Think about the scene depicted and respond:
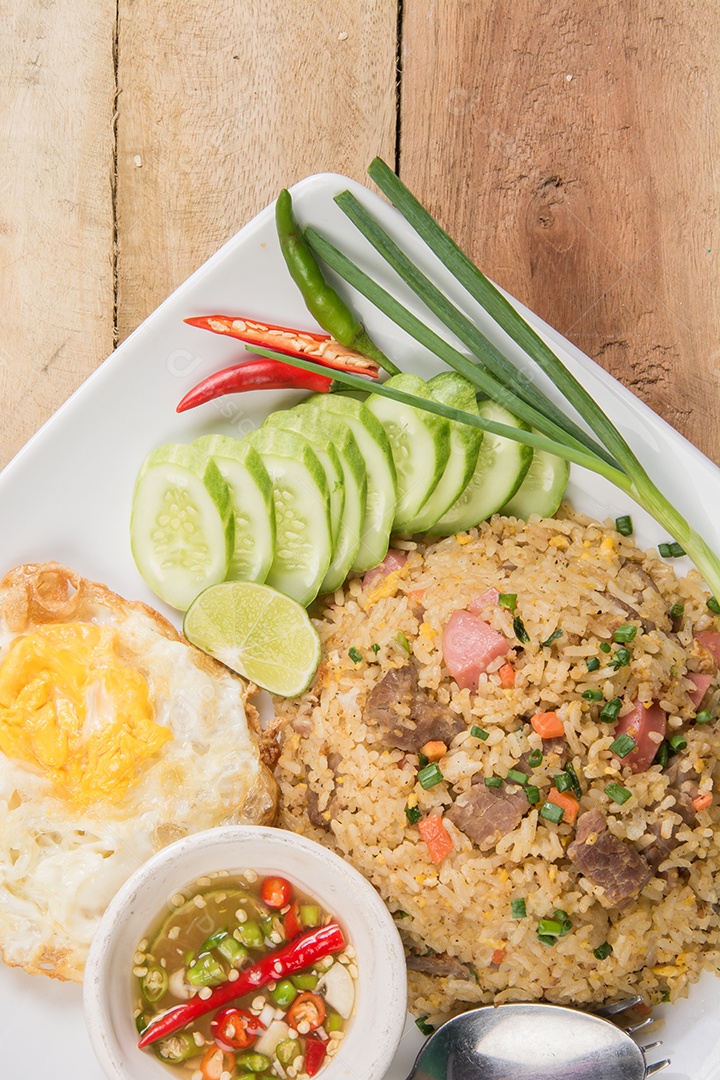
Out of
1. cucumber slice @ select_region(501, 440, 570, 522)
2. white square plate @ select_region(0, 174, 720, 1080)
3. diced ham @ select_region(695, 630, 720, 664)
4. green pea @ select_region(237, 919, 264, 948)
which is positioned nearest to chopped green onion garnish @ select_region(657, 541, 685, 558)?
white square plate @ select_region(0, 174, 720, 1080)

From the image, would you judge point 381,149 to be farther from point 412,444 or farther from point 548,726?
point 548,726

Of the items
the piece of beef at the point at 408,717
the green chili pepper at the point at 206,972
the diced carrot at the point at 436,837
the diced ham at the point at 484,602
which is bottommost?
the green chili pepper at the point at 206,972

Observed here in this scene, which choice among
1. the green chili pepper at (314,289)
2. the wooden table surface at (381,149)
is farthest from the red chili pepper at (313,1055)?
the wooden table surface at (381,149)

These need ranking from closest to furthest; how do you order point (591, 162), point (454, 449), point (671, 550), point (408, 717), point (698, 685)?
point (408, 717) < point (698, 685) < point (454, 449) < point (671, 550) < point (591, 162)

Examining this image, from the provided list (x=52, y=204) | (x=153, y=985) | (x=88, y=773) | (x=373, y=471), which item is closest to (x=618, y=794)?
(x=373, y=471)

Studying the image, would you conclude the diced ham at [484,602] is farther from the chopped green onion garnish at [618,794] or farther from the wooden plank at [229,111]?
the wooden plank at [229,111]
